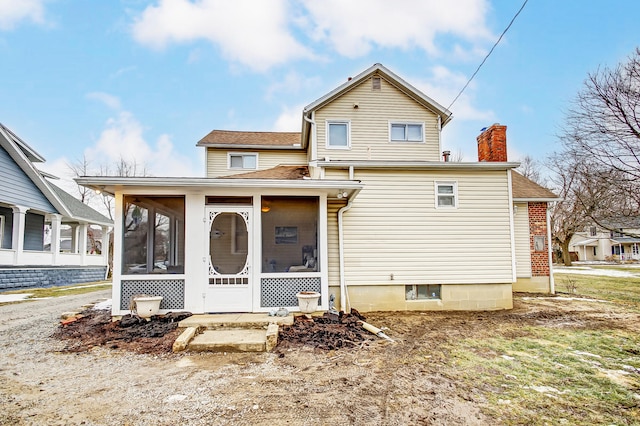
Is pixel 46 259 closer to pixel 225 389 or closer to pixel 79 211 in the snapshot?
pixel 79 211

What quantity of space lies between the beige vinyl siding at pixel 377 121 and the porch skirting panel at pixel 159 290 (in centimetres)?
568

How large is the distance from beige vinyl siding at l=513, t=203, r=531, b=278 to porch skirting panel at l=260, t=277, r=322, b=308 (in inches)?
309

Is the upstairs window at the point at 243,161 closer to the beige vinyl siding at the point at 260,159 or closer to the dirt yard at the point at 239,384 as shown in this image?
the beige vinyl siding at the point at 260,159

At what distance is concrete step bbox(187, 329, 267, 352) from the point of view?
502cm

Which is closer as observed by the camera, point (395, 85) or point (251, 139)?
point (395, 85)

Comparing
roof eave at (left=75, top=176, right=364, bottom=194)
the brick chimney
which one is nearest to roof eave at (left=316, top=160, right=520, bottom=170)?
the brick chimney

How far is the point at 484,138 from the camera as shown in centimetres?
990

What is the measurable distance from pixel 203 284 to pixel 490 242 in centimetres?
634

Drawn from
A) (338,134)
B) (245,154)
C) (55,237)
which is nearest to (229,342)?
(338,134)

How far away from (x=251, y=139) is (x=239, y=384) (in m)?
12.1

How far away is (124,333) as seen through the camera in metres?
5.75

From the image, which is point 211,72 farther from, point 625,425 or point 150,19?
point 625,425

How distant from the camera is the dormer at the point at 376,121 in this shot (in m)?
10.7

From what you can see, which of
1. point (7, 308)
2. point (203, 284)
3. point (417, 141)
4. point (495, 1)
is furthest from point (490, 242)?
point (7, 308)
